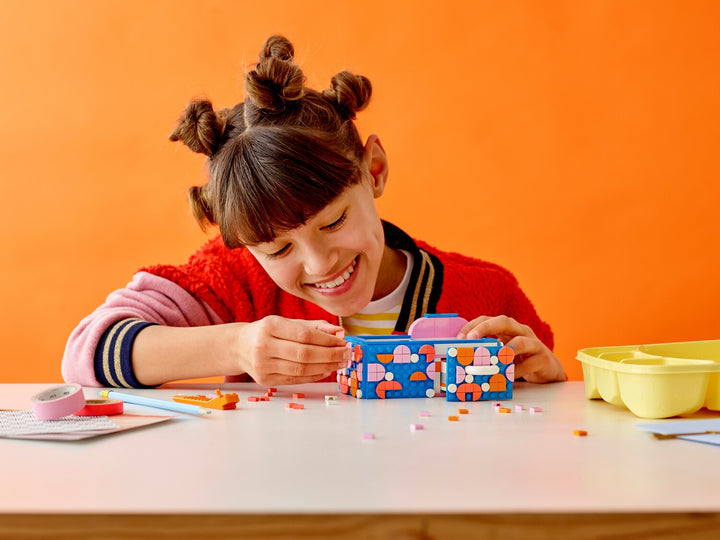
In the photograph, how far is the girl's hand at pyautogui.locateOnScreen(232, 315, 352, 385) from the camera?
2.83ft

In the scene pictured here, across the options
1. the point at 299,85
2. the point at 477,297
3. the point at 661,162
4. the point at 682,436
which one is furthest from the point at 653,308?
the point at 682,436

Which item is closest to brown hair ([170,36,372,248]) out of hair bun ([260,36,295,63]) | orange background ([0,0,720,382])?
hair bun ([260,36,295,63])

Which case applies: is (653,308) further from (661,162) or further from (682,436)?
(682,436)

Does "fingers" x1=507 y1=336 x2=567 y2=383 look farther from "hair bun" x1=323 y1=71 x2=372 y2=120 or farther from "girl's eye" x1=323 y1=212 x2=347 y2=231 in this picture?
"hair bun" x1=323 y1=71 x2=372 y2=120

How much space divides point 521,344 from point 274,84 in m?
0.47

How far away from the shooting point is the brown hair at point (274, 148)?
Answer: 3.18 ft

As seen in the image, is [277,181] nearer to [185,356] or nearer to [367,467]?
[185,356]

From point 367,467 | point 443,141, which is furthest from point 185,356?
point 443,141

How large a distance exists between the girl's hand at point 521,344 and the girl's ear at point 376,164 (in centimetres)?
31

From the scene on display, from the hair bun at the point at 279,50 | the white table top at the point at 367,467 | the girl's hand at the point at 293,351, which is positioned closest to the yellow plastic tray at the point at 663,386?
the white table top at the point at 367,467

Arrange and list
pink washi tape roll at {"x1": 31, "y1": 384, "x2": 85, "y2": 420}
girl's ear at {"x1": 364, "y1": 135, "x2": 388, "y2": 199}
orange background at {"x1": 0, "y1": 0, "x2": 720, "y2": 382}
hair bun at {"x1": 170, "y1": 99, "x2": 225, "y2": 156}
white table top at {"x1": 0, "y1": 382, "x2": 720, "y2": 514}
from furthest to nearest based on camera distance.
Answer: orange background at {"x1": 0, "y1": 0, "x2": 720, "y2": 382} < girl's ear at {"x1": 364, "y1": 135, "x2": 388, "y2": 199} < hair bun at {"x1": 170, "y1": 99, "x2": 225, "y2": 156} < pink washi tape roll at {"x1": 31, "y1": 384, "x2": 85, "y2": 420} < white table top at {"x1": 0, "y1": 382, "x2": 720, "y2": 514}

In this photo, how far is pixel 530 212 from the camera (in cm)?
203

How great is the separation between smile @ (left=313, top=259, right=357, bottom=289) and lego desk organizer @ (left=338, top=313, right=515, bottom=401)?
24cm

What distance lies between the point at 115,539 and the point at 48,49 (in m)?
2.04
